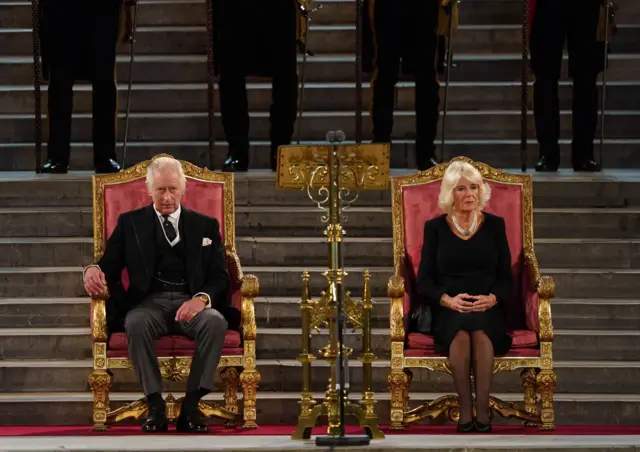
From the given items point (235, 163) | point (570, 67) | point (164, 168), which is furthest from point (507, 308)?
point (570, 67)

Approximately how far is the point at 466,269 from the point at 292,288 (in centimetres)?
127

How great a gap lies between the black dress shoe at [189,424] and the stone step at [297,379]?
0.71 metres

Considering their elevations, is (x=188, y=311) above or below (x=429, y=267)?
below

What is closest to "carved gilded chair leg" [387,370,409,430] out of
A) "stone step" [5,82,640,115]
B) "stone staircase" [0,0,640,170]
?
"stone staircase" [0,0,640,170]

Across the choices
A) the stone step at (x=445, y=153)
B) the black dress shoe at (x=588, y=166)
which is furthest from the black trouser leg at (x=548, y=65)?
the stone step at (x=445, y=153)

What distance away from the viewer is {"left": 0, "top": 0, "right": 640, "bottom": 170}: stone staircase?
34.7ft

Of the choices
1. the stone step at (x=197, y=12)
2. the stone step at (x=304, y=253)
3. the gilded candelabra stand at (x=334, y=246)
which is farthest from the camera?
the stone step at (x=197, y=12)

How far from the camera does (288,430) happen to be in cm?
751

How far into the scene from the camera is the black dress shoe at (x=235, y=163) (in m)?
9.55

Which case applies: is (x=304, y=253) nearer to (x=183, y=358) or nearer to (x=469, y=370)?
(x=183, y=358)

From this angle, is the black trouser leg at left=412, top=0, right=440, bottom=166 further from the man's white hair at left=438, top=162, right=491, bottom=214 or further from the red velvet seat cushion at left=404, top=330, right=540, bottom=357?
the red velvet seat cushion at left=404, top=330, right=540, bottom=357

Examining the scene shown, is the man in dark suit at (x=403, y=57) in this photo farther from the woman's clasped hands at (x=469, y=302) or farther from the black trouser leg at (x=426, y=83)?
the woman's clasped hands at (x=469, y=302)

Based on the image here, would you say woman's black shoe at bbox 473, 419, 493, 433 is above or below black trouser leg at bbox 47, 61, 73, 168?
below

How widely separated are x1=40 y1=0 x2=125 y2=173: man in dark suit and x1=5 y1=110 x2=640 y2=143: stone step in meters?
1.16
